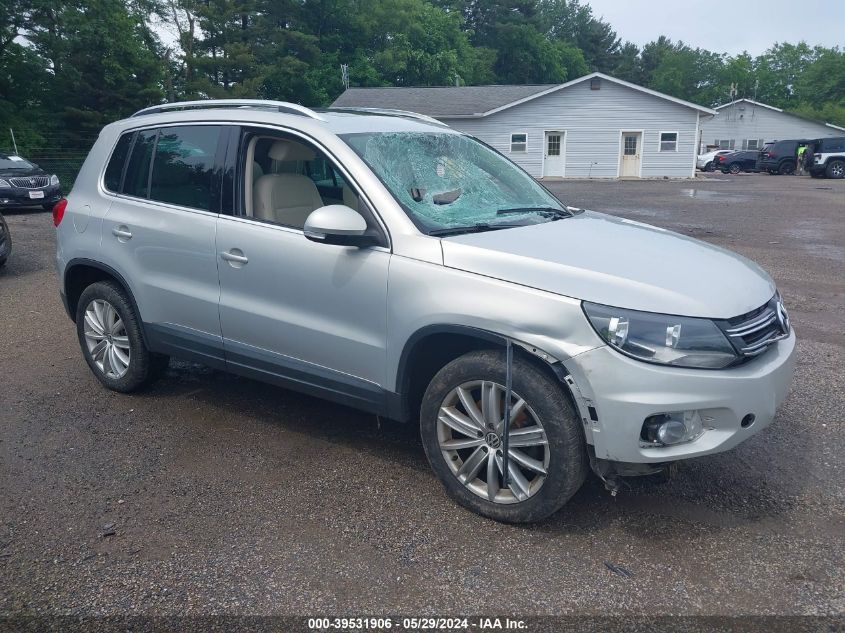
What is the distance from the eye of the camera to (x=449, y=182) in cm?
427

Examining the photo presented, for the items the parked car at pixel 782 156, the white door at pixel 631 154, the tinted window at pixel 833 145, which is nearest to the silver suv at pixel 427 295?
the white door at pixel 631 154

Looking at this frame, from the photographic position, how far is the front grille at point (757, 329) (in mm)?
3237

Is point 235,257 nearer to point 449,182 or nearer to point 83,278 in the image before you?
point 449,182

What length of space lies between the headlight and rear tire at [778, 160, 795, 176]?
40.4m

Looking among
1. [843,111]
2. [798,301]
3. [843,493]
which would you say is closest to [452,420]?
[843,493]

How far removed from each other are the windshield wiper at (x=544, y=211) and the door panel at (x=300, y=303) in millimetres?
900

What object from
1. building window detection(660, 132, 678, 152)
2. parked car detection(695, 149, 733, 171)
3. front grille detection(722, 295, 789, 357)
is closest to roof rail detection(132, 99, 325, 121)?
front grille detection(722, 295, 789, 357)

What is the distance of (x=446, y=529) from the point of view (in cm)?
354

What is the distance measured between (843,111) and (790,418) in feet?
224

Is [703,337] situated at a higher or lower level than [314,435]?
higher

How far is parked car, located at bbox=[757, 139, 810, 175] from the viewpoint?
38.4 metres

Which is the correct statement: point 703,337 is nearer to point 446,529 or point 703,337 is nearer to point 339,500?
point 446,529

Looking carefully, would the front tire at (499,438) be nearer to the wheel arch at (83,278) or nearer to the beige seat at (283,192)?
the beige seat at (283,192)

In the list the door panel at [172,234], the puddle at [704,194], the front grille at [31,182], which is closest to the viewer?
the door panel at [172,234]
